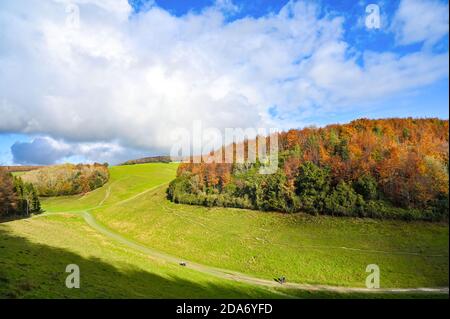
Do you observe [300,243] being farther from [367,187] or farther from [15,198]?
[15,198]

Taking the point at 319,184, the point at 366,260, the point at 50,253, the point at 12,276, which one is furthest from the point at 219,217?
the point at 12,276

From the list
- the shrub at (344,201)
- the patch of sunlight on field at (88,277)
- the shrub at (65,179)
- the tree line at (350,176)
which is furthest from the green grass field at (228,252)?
the shrub at (65,179)

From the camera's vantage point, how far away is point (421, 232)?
4288cm

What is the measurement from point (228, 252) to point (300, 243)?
1104cm

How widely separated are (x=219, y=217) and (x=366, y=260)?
3109cm

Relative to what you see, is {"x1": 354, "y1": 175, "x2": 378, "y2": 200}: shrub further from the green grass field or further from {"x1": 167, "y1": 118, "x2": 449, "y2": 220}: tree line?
the green grass field

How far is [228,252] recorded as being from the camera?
157 ft

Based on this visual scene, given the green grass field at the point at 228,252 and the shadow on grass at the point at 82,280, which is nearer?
the shadow on grass at the point at 82,280

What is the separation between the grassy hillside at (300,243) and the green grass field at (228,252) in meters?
0.12

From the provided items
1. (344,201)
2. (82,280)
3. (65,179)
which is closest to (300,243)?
(344,201)

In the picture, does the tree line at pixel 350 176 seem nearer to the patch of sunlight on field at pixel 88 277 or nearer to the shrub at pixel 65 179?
the patch of sunlight on field at pixel 88 277

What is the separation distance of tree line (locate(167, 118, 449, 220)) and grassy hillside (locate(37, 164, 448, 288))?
281 centimetres

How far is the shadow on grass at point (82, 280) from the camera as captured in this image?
17.6 m

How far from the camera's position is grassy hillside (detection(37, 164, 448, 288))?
123 feet
